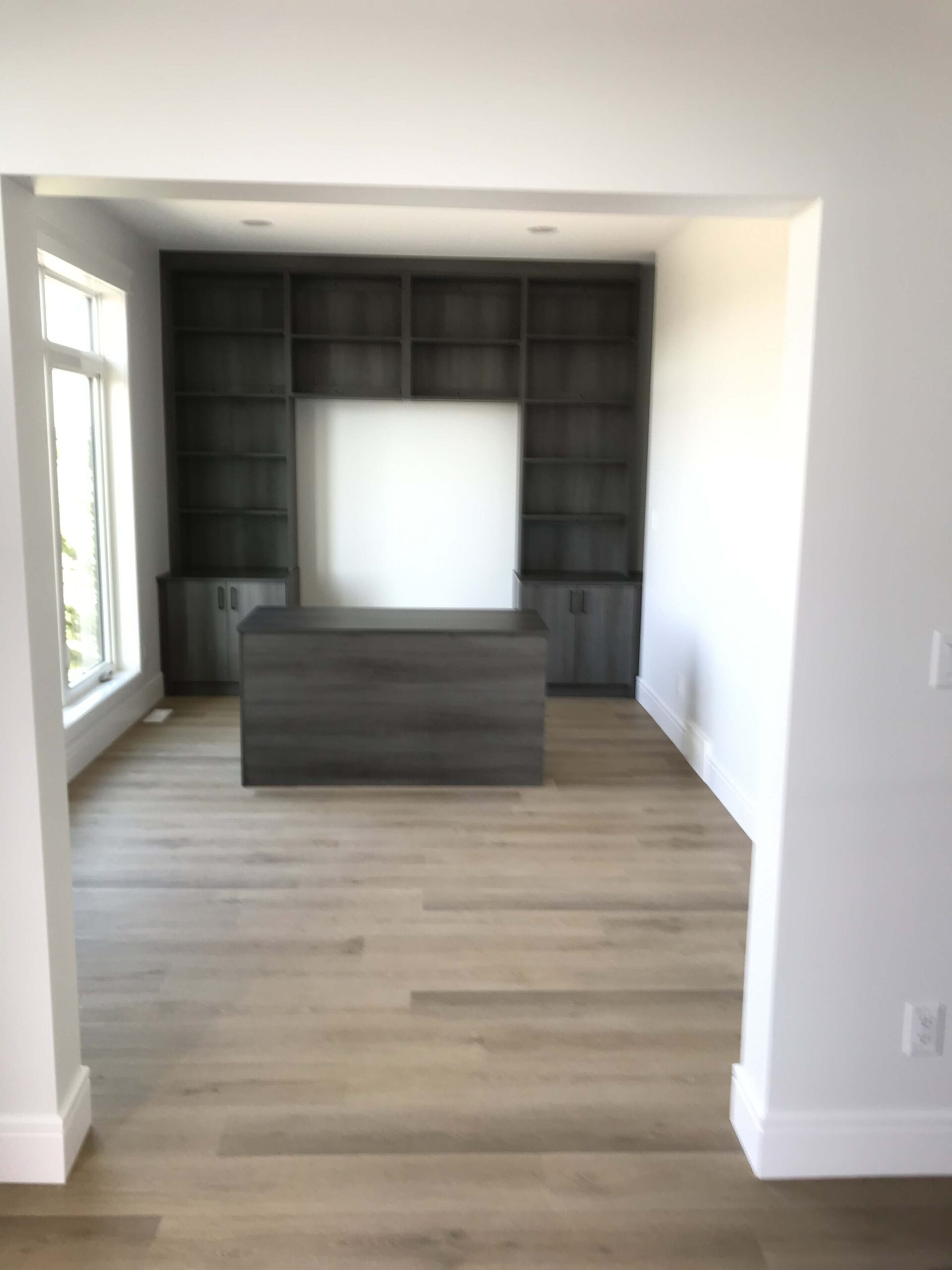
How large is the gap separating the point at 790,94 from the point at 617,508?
15.7 ft

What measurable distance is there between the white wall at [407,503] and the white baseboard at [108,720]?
1.35m

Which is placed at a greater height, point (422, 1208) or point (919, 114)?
point (919, 114)

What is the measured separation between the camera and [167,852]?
4.01 m

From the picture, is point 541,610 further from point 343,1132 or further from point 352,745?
point 343,1132

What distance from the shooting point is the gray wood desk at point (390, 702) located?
4.65 m

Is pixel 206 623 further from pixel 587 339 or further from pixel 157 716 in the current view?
pixel 587 339

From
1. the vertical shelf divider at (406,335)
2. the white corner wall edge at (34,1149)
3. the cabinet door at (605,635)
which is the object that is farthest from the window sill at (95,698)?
the cabinet door at (605,635)

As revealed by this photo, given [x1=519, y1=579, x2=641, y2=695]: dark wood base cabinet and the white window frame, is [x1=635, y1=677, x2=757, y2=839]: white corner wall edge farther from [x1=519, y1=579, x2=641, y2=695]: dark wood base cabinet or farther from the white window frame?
the white window frame

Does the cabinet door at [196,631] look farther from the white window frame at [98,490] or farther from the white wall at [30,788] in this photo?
the white wall at [30,788]

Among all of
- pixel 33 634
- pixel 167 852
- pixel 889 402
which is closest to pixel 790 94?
pixel 889 402

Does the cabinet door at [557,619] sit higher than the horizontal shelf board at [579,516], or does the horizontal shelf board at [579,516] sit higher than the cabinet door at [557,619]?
the horizontal shelf board at [579,516]

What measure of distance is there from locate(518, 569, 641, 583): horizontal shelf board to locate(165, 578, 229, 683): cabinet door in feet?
6.13

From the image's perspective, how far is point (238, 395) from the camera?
21.0ft

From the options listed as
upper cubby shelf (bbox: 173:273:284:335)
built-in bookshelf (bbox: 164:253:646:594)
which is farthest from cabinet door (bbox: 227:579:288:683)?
upper cubby shelf (bbox: 173:273:284:335)
